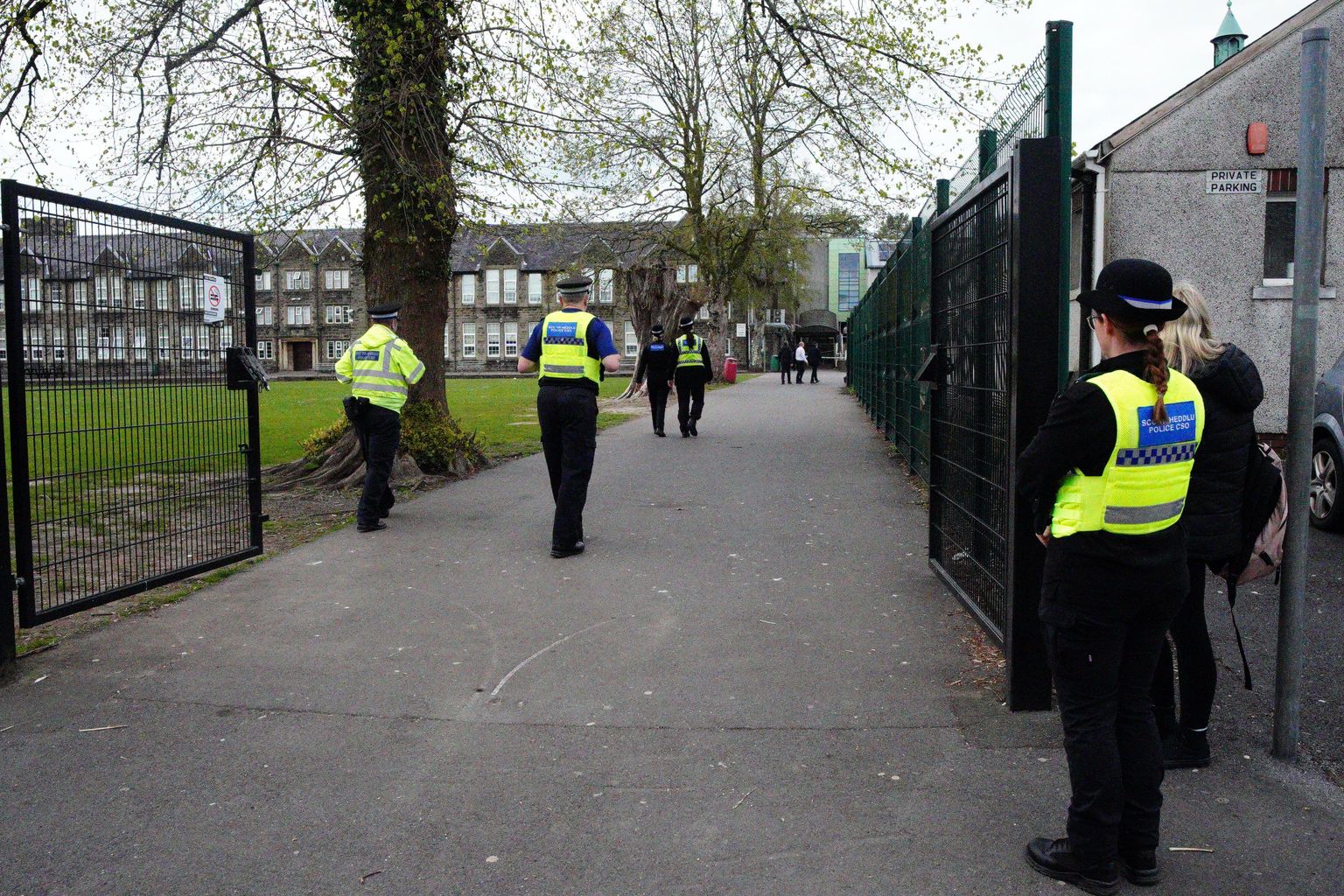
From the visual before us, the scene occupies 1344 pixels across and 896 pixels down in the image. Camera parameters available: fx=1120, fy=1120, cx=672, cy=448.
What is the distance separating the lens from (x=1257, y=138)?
14516 millimetres

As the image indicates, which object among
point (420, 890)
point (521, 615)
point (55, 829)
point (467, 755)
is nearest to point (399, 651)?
point (521, 615)

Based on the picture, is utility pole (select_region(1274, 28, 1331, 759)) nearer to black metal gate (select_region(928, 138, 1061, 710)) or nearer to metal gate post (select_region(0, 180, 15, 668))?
black metal gate (select_region(928, 138, 1061, 710))

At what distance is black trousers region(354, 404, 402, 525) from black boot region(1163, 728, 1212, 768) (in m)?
6.48

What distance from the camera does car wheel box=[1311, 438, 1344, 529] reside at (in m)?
8.54

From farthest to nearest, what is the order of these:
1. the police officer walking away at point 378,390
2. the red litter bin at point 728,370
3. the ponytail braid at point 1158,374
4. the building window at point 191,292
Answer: the red litter bin at point 728,370 < the police officer walking away at point 378,390 < the building window at point 191,292 < the ponytail braid at point 1158,374

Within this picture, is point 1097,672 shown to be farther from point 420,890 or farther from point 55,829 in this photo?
point 55,829

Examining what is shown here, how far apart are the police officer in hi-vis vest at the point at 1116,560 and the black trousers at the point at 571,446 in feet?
16.1

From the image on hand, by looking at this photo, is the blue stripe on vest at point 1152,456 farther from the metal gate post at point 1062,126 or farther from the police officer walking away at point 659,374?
the police officer walking away at point 659,374

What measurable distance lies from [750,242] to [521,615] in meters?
34.1

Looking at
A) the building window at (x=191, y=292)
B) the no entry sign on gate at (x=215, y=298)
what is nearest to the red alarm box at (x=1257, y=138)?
the no entry sign on gate at (x=215, y=298)

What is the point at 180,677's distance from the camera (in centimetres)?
511

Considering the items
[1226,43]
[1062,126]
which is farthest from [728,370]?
[1062,126]

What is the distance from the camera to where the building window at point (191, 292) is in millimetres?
6625

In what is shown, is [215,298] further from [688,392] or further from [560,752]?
[688,392]
